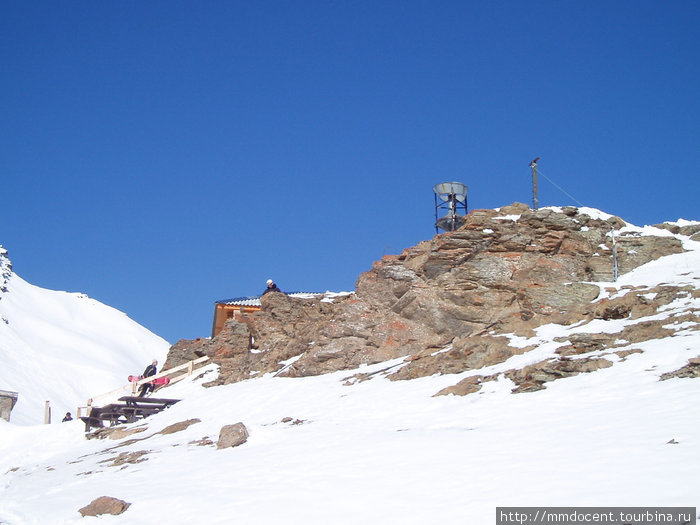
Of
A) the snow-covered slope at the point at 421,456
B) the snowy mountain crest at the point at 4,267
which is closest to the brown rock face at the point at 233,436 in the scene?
the snow-covered slope at the point at 421,456

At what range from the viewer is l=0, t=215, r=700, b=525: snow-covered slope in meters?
8.75

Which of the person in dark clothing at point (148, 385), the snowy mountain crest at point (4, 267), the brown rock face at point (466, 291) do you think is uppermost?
the snowy mountain crest at point (4, 267)

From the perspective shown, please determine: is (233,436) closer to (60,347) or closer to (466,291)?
(466,291)

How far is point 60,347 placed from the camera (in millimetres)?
51500

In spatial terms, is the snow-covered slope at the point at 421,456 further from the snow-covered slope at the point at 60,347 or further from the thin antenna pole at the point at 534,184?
the snow-covered slope at the point at 60,347

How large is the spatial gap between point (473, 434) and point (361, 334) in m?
12.0

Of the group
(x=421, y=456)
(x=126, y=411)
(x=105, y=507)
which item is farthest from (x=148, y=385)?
(x=421, y=456)

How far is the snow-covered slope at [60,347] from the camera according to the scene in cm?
4153

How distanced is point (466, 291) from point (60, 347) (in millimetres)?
37956

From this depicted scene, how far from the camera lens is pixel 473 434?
38.9 feet

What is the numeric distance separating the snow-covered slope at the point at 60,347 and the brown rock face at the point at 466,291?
18674 mm

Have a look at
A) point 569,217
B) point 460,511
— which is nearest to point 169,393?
point 569,217

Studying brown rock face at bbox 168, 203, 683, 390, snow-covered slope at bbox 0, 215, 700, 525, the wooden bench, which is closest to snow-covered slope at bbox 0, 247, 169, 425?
the wooden bench

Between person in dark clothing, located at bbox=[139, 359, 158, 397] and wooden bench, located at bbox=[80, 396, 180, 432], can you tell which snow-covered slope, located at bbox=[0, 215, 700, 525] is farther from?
person in dark clothing, located at bbox=[139, 359, 158, 397]
